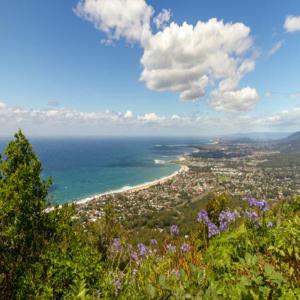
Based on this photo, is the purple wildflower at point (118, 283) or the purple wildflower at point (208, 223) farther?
the purple wildflower at point (208, 223)

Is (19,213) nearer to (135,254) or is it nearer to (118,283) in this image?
(135,254)

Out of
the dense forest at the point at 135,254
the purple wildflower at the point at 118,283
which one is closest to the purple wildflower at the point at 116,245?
the dense forest at the point at 135,254

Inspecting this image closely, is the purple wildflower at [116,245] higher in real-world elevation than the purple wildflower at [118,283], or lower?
lower

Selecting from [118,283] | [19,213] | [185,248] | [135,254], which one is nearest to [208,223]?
[185,248]

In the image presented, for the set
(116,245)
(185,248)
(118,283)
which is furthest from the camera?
(116,245)

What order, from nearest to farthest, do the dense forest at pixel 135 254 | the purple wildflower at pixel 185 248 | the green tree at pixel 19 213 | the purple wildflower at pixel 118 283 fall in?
1. the dense forest at pixel 135 254
2. the purple wildflower at pixel 118 283
3. the purple wildflower at pixel 185 248
4. the green tree at pixel 19 213

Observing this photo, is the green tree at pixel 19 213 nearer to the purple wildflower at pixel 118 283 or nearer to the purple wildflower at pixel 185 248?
the purple wildflower at pixel 118 283
